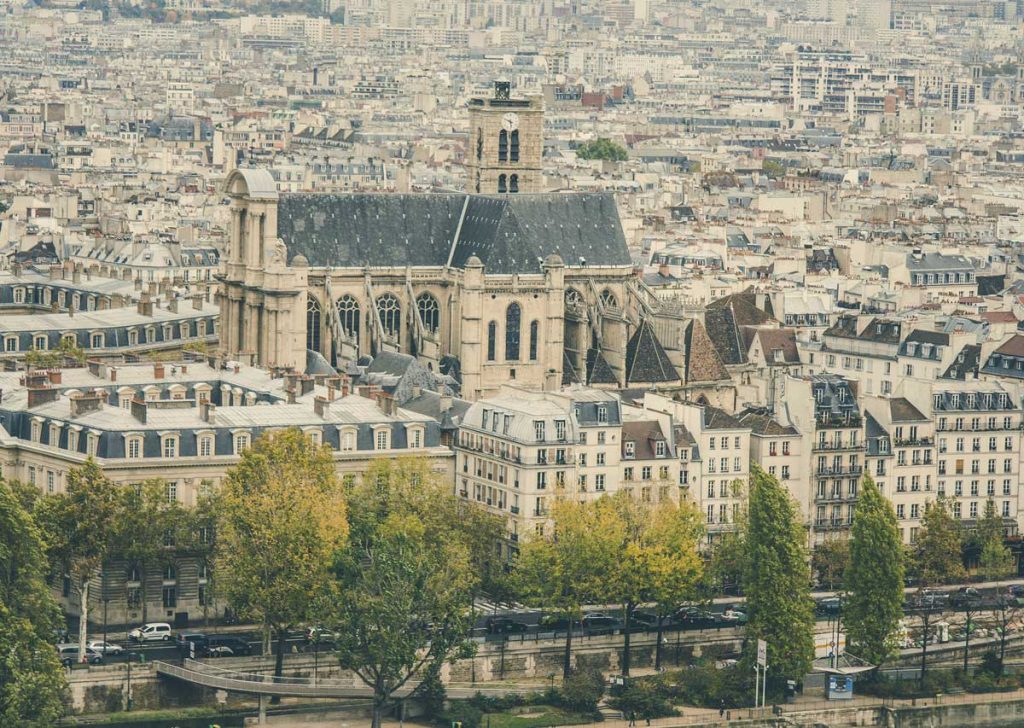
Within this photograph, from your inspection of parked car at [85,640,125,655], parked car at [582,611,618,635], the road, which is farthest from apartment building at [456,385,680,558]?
parked car at [85,640,125,655]

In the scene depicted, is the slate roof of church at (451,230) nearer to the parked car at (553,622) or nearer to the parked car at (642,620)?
the parked car at (642,620)

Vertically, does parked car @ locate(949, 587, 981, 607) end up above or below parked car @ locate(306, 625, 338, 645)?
below

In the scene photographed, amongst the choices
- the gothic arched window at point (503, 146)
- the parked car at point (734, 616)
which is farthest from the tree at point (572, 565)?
the gothic arched window at point (503, 146)

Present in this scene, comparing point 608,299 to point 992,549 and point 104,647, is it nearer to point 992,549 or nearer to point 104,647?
point 992,549

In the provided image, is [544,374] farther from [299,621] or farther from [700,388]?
[299,621]

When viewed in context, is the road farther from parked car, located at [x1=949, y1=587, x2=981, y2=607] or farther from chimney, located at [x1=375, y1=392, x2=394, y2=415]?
chimney, located at [x1=375, y1=392, x2=394, y2=415]

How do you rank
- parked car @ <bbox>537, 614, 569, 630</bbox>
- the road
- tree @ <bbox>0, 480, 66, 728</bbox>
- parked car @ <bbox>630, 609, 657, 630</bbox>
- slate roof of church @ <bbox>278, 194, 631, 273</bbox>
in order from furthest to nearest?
1. slate roof of church @ <bbox>278, 194, 631, 273</bbox>
2. parked car @ <bbox>630, 609, 657, 630</bbox>
3. parked car @ <bbox>537, 614, 569, 630</bbox>
4. the road
5. tree @ <bbox>0, 480, 66, 728</bbox>

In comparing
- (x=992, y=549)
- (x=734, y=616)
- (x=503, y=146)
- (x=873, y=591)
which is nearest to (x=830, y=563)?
(x=992, y=549)
